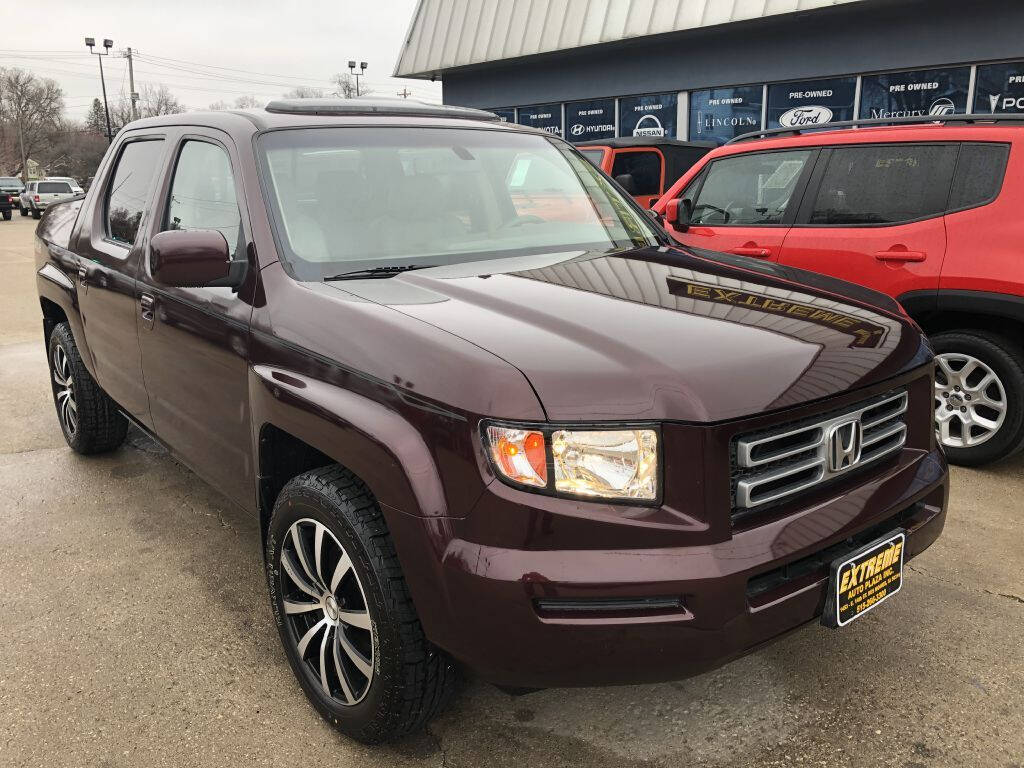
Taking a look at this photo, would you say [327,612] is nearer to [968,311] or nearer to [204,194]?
[204,194]

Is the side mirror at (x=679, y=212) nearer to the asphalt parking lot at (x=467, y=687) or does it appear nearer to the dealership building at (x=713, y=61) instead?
the asphalt parking lot at (x=467, y=687)

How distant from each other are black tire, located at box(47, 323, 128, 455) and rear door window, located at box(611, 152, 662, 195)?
26.6 ft

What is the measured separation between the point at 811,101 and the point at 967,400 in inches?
435

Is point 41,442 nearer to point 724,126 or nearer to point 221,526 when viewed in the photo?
point 221,526

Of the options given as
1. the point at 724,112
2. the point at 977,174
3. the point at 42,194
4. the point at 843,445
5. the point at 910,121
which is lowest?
the point at 42,194

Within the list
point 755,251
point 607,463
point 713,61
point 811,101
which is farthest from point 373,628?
point 713,61

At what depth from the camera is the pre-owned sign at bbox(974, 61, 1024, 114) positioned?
11.9 m

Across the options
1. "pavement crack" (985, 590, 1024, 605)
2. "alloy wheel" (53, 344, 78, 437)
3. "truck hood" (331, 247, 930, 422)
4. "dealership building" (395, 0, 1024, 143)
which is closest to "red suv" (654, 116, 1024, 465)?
"pavement crack" (985, 590, 1024, 605)

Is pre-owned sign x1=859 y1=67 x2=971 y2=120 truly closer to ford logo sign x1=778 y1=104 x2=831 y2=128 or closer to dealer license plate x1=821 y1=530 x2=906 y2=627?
ford logo sign x1=778 y1=104 x2=831 y2=128

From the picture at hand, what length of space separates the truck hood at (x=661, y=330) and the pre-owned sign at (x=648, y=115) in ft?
47.4

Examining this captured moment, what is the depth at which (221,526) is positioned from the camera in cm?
394

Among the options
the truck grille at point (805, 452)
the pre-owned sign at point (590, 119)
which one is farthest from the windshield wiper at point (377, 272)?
the pre-owned sign at point (590, 119)

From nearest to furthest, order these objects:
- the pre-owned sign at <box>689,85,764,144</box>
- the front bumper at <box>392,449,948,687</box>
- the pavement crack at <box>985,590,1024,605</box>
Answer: the front bumper at <box>392,449,948,687</box> < the pavement crack at <box>985,590,1024,605</box> < the pre-owned sign at <box>689,85,764,144</box>

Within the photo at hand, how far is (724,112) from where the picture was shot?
610 inches
